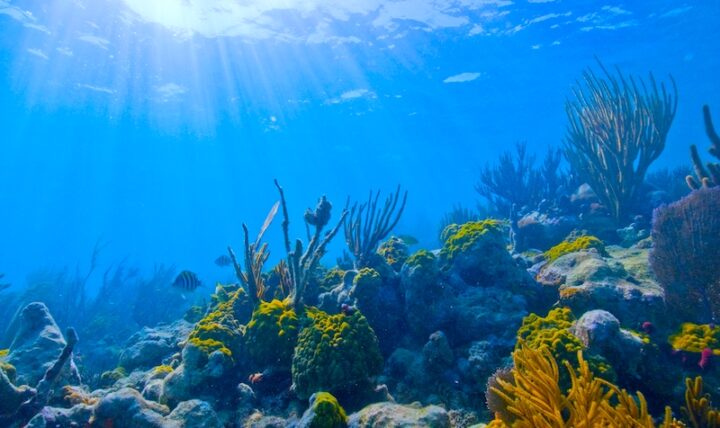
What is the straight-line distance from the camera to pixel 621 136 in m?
9.20

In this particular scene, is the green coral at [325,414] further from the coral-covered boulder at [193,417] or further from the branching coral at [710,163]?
the branching coral at [710,163]

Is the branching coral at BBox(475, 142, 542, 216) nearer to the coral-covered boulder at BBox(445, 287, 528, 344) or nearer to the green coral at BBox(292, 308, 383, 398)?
the coral-covered boulder at BBox(445, 287, 528, 344)

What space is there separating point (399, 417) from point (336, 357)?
116 cm

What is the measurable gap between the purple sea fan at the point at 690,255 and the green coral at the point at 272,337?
5.01m

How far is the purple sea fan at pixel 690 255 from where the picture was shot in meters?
4.73

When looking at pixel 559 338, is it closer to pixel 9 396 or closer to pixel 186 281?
pixel 9 396

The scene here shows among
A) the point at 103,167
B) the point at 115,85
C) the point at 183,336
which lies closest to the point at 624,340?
the point at 183,336

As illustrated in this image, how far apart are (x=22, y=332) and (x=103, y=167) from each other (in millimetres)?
58003

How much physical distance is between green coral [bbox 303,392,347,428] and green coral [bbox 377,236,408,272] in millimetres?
4133

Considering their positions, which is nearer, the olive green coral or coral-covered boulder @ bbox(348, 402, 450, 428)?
coral-covered boulder @ bbox(348, 402, 450, 428)

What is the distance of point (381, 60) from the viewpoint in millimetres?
22922

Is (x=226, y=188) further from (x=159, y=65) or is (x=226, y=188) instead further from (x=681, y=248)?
(x=681, y=248)

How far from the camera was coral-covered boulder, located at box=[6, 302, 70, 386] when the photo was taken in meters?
4.75

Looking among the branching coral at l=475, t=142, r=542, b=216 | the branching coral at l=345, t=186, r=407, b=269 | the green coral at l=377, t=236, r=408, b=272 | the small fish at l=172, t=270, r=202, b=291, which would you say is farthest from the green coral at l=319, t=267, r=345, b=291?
the branching coral at l=475, t=142, r=542, b=216
